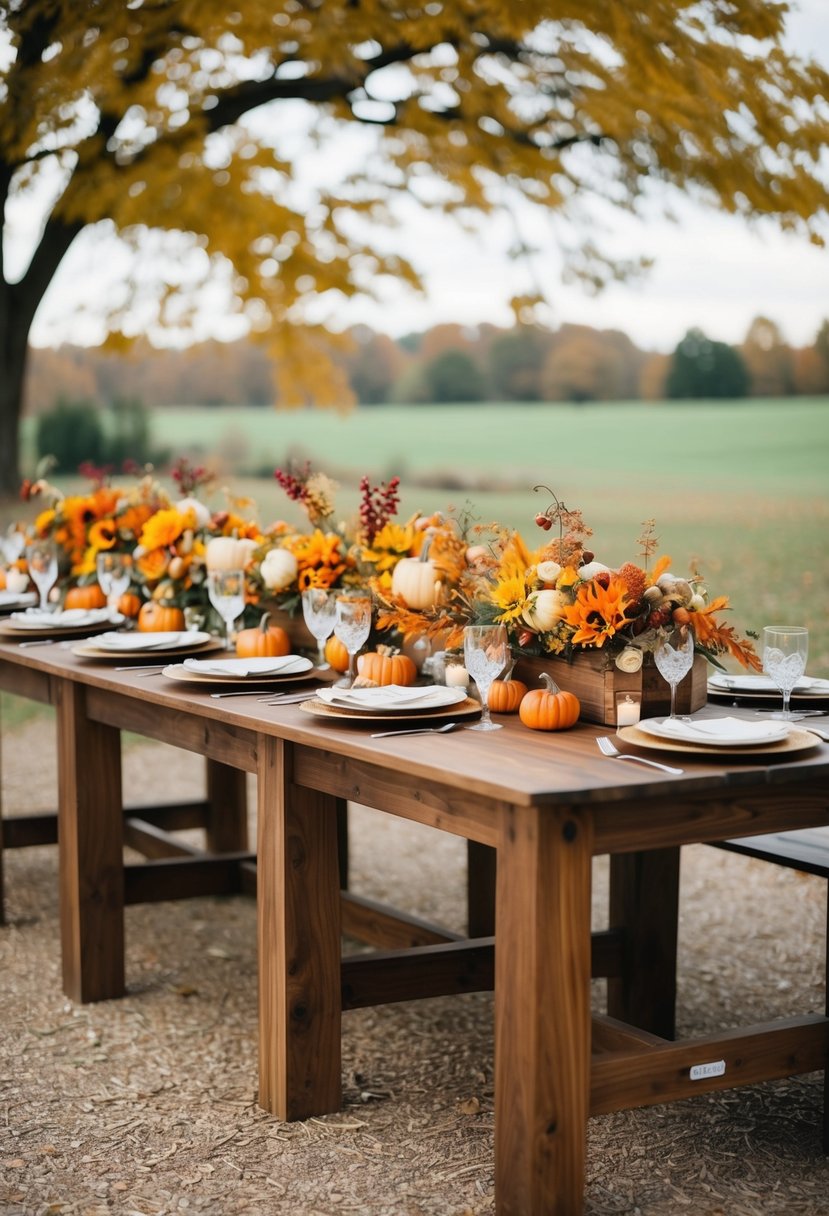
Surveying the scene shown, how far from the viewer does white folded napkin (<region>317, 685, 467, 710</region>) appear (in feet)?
9.36

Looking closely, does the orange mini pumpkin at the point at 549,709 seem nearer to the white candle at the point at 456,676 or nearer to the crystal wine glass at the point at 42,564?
the white candle at the point at 456,676

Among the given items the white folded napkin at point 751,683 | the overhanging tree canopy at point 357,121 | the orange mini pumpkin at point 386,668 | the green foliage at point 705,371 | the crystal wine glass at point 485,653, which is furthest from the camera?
the green foliage at point 705,371

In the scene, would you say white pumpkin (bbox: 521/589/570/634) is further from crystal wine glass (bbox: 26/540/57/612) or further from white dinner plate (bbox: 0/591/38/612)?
white dinner plate (bbox: 0/591/38/612)

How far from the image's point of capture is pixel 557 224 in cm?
997

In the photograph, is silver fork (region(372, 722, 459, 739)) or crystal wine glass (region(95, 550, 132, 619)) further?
crystal wine glass (region(95, 550, 132, 619))

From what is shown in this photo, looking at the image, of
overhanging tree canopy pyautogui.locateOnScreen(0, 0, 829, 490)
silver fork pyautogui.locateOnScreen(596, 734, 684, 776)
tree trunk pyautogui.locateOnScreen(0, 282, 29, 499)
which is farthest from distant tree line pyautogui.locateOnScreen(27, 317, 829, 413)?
silver fork pyautogui.locateOnScreen(596, 734, 684, 776)

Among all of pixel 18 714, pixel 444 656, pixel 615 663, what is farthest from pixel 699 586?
pixel 18 714

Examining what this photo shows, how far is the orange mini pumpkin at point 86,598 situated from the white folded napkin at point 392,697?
6.04 ft

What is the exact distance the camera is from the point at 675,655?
2752 mm

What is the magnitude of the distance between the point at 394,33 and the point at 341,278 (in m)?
2.33

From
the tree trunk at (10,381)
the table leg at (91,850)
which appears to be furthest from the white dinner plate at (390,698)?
the tree trunk at (10,381)

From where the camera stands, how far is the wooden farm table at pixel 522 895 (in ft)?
7.82

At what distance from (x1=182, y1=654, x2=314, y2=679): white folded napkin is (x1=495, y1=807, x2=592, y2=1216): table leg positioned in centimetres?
106

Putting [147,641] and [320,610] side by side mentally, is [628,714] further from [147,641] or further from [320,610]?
[147,641]
